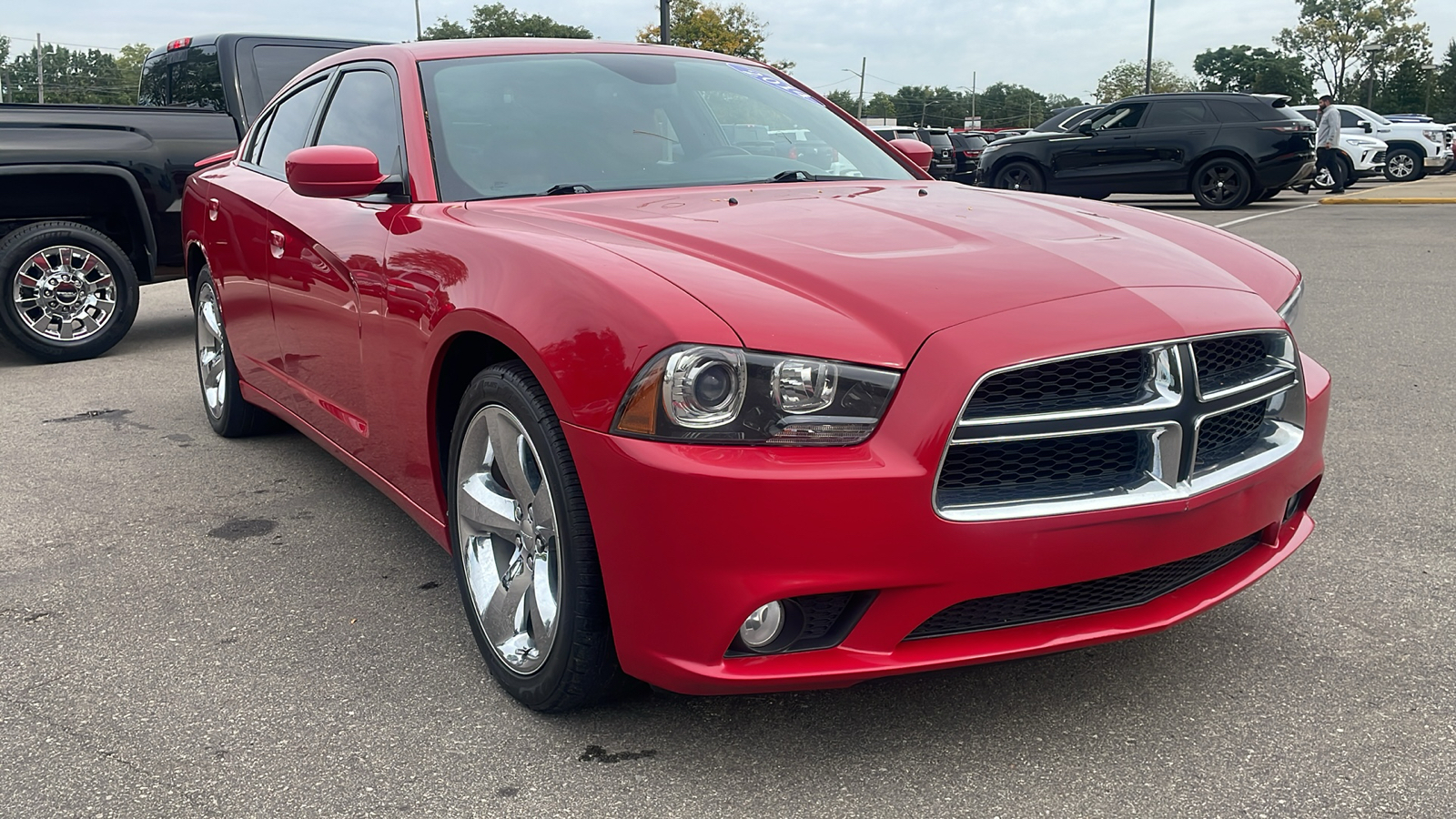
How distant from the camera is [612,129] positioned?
352 cm

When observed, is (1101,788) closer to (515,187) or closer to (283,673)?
(283,673)

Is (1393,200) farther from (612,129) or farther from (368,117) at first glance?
(368,117)

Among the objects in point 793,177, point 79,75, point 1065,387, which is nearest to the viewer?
point 1065,387

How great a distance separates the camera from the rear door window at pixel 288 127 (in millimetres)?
4332

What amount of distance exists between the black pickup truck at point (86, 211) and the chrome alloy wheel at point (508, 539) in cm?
527

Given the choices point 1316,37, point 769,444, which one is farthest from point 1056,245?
point 1316,37

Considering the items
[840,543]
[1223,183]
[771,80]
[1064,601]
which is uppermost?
[771,80]

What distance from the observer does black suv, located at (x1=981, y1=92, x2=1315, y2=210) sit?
649 inches

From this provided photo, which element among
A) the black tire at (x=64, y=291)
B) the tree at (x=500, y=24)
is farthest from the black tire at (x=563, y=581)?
the tree at (x=500, y=24)

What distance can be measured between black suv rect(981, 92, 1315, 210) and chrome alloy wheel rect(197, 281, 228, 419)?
512 inches

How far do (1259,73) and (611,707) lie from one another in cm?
10184

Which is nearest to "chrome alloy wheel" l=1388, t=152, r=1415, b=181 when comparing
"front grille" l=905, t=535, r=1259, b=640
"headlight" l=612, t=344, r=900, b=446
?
"front grille" l=905, t=535, r=1259, b=640

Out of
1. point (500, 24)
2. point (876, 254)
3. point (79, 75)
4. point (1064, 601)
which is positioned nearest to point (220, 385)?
point (876, 254)

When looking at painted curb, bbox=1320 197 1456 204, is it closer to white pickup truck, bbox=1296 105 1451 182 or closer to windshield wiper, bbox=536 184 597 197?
white pickup truck, bbox=1296 105 1451 182
